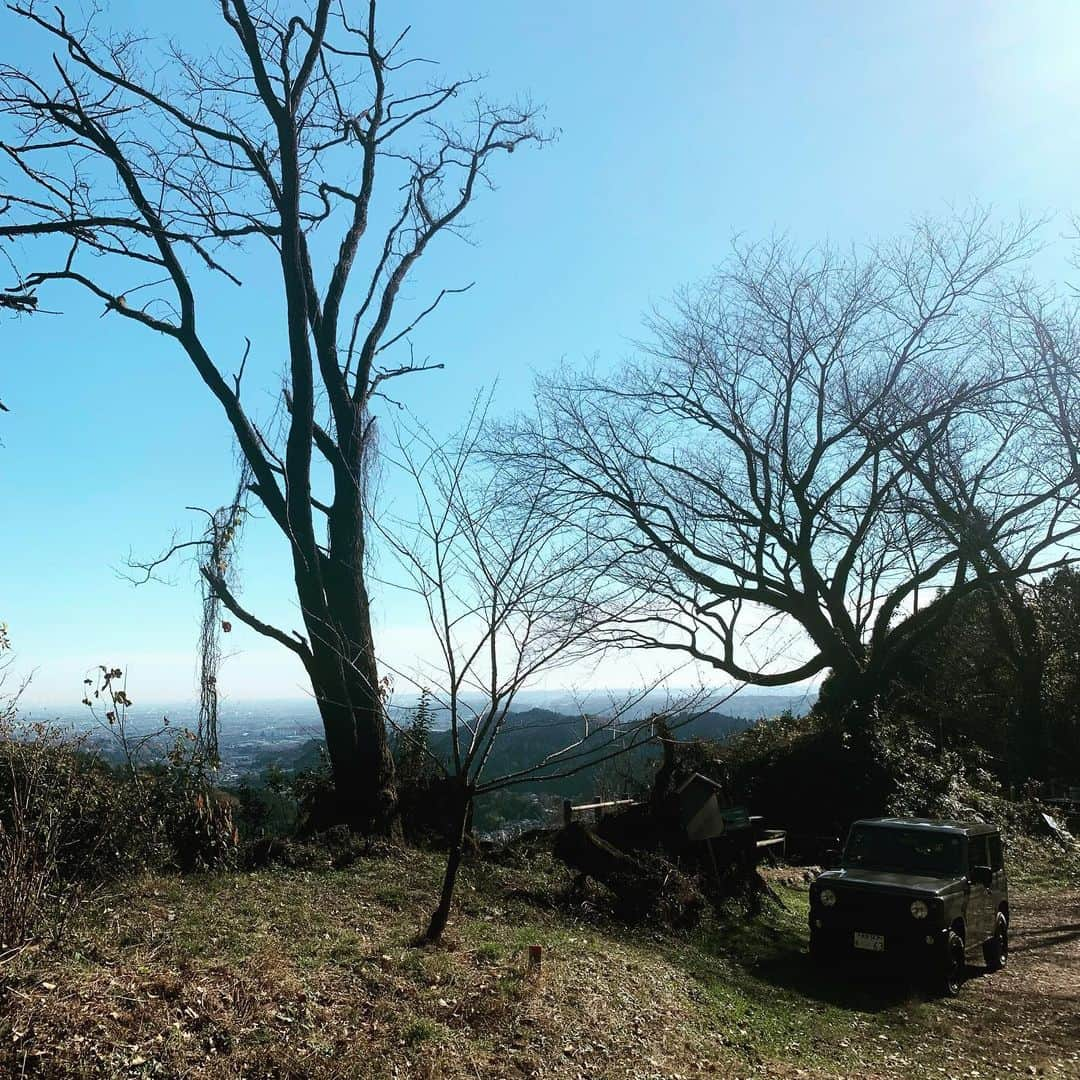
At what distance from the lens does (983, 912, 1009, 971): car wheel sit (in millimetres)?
10422

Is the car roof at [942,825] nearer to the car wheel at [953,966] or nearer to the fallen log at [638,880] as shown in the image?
the car wheel at [953,966]

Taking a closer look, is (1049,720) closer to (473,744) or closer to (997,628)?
(997,628)

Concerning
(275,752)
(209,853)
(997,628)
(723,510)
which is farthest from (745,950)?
(997,628)

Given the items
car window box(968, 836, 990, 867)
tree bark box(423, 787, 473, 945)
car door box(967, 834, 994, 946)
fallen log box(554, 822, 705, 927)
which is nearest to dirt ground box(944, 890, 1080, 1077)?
car door box(967, 834, 994, 946)

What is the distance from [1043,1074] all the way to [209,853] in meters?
7.80

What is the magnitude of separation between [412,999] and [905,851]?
22.7 feet

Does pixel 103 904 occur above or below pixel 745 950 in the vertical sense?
above

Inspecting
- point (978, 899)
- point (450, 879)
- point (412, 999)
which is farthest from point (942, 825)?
point (412, 999)

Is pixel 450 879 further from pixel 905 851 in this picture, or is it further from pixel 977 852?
pixel 977 852

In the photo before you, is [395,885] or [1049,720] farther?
[1049,720]

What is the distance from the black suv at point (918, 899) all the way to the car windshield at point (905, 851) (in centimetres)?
1

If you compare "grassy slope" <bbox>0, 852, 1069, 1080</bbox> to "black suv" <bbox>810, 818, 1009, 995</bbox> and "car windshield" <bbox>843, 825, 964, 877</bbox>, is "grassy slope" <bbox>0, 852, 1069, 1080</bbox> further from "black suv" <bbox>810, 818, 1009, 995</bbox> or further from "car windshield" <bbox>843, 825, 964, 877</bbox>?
"car windshield" <bbox>843, 825, 964, 877</bbox>

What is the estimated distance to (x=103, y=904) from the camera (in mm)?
6859

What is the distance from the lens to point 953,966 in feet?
30.6
